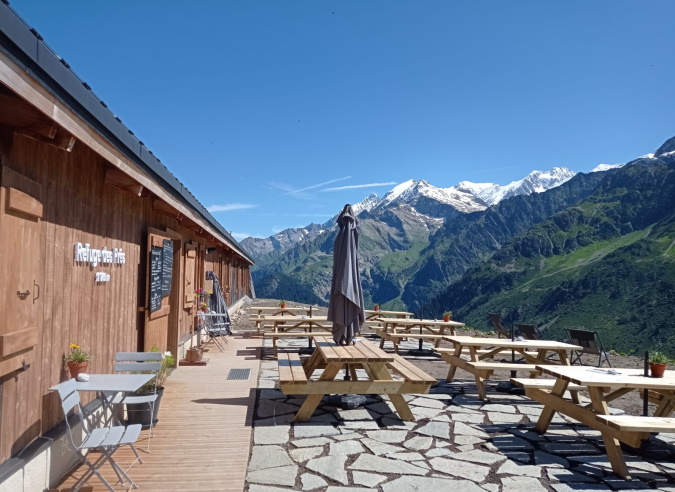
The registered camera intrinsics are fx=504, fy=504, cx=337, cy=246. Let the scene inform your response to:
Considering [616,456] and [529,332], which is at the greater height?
[529,332]

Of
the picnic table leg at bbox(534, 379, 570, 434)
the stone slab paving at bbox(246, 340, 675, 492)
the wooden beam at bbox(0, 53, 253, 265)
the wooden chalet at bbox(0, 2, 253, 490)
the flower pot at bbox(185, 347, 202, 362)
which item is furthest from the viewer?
the flower pot at bbox(185, 347, 202, 362)

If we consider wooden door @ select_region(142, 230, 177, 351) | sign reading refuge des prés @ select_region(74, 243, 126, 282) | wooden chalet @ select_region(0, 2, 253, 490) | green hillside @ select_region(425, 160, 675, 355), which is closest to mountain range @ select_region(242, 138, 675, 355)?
green hillside @ select_region(425, 160, 675, 355)

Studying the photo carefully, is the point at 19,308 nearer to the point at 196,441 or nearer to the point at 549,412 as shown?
the point at 196,441

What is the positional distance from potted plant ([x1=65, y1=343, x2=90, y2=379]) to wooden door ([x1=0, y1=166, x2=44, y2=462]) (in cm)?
41

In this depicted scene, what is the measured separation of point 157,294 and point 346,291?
2.60 m

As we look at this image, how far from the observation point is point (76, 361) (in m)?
3.95

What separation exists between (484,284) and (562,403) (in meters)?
142

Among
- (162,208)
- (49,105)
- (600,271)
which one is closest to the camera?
(49,105)

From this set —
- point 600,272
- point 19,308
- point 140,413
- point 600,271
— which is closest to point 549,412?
point 140,413

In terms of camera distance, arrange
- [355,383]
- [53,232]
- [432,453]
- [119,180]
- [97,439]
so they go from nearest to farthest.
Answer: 1. [97,439]
2. [53,232]
3. [432,453]
4. [119,180]
5. [355,383]

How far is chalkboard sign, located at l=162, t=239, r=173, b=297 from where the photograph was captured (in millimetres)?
7270

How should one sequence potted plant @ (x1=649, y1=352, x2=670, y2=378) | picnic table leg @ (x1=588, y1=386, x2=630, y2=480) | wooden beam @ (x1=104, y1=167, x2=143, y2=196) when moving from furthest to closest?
potted plant @ (x1=649, y1=352, x2=670, y2=378)
wooden beam @ (x1=104, y1=167, x2=143, y2=196)
picnic table leg @ (x1=588, y1=386, x2=630, y2=480)

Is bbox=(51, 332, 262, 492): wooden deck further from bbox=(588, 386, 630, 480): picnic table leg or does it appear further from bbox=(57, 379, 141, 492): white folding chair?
bbox=(588, 386, 630, 480): picnic table leg

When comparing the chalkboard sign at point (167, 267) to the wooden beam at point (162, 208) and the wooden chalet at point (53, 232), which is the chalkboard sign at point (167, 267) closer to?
the wooden beam at point (162, 208)
